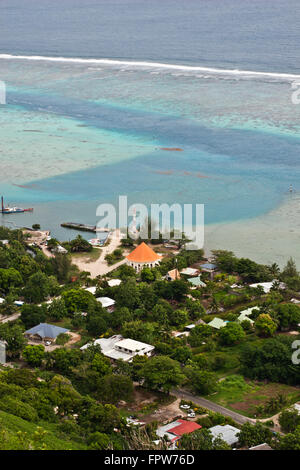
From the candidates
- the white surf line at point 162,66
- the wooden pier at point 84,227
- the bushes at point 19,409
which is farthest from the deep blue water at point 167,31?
the bushes at point 19,409

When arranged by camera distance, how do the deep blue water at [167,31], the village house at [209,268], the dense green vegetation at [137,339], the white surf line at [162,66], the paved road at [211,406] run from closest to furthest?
the dense green vegetation at [137,339]
the paved road at [211,406]
the village house at [209,268]
the white surf line at [162,66]
the deep blue water at [167,31]

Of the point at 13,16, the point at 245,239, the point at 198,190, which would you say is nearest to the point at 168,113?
the point at 198,190

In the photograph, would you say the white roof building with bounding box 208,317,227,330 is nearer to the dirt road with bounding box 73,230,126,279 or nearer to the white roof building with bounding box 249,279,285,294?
the white roof building with bounding box 249,279,285,294

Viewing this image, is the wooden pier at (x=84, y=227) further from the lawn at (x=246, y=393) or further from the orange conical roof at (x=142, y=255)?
the lawn at (x=246, y=393)

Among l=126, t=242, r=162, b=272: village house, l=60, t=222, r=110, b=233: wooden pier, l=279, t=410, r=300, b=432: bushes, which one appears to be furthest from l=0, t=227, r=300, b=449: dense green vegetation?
l=60, t=222, r=110, b=233: wooden pier

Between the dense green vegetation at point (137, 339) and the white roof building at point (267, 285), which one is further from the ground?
the white roof building at point (267, 285)

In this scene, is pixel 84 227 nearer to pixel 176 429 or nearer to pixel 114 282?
pixel 114 282

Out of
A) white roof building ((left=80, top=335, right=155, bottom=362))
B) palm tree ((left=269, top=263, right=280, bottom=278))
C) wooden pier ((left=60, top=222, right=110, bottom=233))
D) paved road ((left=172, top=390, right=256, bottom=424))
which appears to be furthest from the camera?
wooden pier ((left=60, top=222, right=110, bottom=233))
